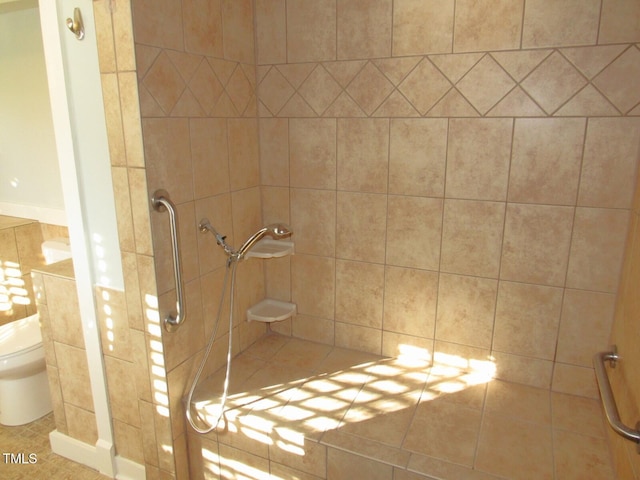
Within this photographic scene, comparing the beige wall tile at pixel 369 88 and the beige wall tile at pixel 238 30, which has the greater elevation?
the beige wall tile at pixel 238 30

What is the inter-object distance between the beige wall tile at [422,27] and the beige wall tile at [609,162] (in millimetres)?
608

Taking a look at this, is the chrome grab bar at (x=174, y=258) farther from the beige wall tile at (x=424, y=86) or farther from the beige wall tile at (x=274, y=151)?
the beige wall tile at (x=424, y=86)

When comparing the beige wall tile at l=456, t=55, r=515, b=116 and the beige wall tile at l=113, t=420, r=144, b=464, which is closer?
the beige wall tile at l=456, t=55, r=515, b=116

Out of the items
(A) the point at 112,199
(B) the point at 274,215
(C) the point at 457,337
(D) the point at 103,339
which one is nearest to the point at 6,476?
(D) the point at 103,339

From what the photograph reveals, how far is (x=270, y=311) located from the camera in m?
2.16

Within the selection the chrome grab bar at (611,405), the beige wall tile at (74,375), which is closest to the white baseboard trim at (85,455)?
the beige wall tile at (74,375)

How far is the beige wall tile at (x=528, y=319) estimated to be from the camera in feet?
5.69

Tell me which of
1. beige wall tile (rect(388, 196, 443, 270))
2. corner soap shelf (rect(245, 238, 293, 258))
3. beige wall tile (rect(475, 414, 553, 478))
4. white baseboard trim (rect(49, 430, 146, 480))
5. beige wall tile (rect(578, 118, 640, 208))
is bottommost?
white baseboard trim (rect(49, 430, 146, 480))

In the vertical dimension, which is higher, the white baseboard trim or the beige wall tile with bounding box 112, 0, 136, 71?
the beige wall tile with bounding box 112, 0, 136, 71

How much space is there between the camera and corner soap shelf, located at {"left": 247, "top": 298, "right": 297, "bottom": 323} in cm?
208

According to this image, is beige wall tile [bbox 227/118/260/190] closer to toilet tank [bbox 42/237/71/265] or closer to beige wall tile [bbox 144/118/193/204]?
beige wall tile [bbox 144/118/193/204]

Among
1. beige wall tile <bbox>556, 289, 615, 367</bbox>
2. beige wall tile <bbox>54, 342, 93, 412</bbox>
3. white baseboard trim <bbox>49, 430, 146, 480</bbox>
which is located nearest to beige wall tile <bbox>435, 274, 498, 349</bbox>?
beige wall tile <bbox>556, 289, 615, 367</bbox>

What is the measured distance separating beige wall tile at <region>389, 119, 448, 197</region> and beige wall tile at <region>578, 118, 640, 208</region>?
1.65ft

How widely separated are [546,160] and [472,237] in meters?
0.39
